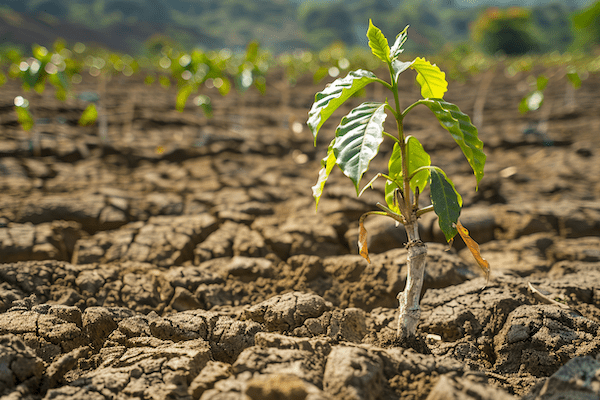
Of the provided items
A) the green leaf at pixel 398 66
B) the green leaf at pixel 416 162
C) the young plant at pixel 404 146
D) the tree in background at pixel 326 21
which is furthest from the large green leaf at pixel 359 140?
the tree in background at pixel 326 21

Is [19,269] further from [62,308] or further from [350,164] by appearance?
[350,164]

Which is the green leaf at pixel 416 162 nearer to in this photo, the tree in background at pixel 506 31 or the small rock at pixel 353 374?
the small rock at pixel 353 374

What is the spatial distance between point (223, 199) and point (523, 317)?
2.27 meters

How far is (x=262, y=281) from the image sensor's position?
1922mm

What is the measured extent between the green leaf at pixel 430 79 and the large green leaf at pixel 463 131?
0.13 m

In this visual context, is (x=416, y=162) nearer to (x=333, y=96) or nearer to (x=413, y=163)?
(x=413, y=163)

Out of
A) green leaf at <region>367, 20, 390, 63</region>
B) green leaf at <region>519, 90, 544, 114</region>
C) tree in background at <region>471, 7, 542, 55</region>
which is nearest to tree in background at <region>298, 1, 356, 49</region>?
tree in background at <region>471, 7, 542, 55</region>

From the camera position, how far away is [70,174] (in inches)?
126

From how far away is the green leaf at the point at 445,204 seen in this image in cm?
107

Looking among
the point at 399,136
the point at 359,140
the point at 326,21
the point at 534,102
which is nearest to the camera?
the point at 359,140

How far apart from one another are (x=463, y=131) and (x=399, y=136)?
187mm

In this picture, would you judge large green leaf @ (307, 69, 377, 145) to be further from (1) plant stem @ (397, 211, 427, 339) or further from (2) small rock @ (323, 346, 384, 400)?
(2) small rock @ (323, 346, 384, 400)

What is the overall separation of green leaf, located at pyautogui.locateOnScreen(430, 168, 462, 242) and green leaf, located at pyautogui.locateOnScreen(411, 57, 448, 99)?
1.02 feet

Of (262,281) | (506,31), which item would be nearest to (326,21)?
(506,31)
